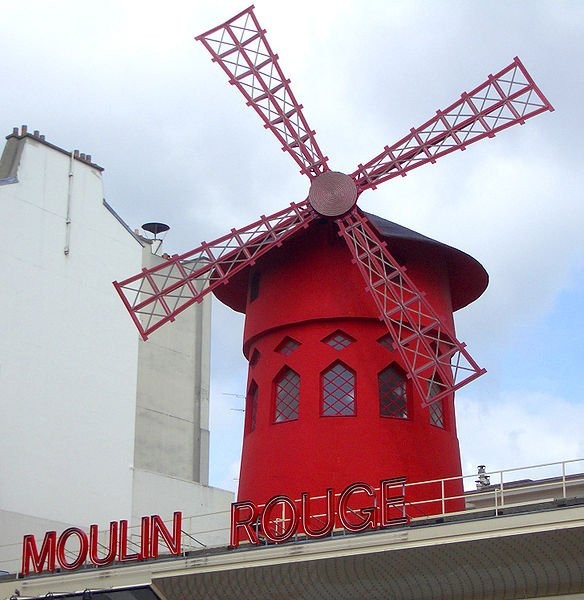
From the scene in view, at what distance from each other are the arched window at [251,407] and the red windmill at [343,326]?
0.06 feet

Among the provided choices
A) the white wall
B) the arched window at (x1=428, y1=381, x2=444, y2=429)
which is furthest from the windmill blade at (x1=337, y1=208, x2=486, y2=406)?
the white wall

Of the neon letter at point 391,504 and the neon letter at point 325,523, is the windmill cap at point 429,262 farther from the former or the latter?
the neon letter at point 325,523

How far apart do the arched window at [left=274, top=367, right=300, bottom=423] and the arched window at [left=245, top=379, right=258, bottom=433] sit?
0.43 metres

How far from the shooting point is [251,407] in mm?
15312

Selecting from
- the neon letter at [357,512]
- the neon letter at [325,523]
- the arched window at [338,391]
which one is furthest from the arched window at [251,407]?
the neon letter at [357,512]

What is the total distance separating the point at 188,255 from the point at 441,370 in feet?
10.6

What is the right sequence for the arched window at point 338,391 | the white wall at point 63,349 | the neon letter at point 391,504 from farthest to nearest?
the white wall at point 63,349 → the arched window at point 338,391 → the neon letter at point 391,504

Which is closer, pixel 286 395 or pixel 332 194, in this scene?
pixel 332 194

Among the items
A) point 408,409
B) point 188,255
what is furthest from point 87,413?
point 408,409

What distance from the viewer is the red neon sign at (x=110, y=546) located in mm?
12781

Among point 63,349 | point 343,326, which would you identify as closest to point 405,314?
point 343,326

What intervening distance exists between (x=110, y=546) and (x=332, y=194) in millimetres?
4507

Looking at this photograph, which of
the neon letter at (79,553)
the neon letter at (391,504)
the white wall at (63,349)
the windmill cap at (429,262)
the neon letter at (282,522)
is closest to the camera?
the neon letter at (391,504)

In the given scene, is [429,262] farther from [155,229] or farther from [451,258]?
[155,229]
